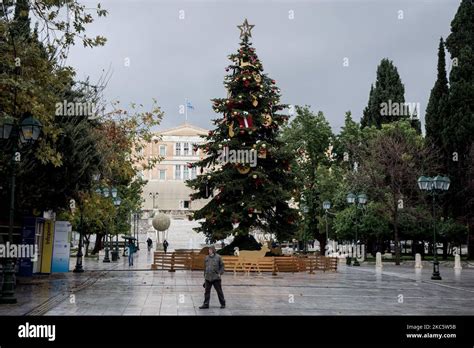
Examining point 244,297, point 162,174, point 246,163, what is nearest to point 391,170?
point 246,163

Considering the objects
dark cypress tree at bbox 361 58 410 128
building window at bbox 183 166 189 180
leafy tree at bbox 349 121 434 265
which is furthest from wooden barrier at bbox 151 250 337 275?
building window at bbox 183 166 189 180

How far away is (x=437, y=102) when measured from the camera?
4788cm

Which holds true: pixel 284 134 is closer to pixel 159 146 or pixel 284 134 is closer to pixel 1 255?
pixel 1 255

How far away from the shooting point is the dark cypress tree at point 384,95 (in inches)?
2227

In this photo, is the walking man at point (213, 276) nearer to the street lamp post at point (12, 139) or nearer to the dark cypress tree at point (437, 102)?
the street lamp post at point (12, 139)

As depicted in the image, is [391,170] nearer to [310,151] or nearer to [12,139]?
[310,151]

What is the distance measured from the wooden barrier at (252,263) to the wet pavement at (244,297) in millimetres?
3751

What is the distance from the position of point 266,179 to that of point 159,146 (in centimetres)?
7227

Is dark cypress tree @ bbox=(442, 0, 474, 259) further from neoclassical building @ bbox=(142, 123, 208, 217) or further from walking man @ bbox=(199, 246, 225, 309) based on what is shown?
neoclassical building @ bbox=(142, 123, 208, 217)

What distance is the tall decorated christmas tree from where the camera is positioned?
1249 inches

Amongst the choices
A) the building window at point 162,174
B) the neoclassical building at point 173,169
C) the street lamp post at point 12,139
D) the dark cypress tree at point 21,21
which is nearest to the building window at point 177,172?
the neoclassical building at point 173,169

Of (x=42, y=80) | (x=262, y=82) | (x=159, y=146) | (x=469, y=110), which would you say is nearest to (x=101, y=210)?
(x=262, y=82)

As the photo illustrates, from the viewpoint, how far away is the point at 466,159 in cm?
4522
